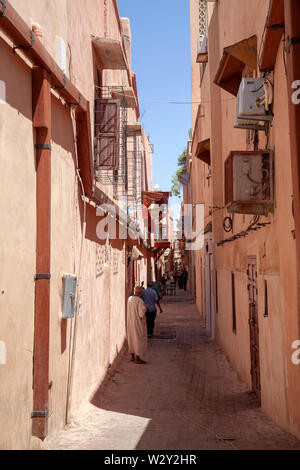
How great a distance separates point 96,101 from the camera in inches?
376

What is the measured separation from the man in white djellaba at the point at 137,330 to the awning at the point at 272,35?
659cm

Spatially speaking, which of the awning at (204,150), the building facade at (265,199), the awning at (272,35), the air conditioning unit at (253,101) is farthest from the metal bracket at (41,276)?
the awning at (204,150)

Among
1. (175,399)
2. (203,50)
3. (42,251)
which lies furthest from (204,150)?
(42,251)

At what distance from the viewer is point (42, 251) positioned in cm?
484

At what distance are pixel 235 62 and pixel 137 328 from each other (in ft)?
19.6

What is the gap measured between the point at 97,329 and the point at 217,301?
5.96m

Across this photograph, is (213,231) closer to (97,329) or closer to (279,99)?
(97,329)

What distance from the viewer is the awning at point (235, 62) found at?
7566mm

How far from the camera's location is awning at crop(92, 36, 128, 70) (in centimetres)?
918

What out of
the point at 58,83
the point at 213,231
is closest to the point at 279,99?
the point at 58,83

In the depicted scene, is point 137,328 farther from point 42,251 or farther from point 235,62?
point 42,251

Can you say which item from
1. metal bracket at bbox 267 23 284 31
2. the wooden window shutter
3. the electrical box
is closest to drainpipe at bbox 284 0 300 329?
metal bracket at bbox 267 23 284 31

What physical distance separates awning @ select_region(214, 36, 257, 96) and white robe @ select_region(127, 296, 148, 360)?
5.14 meters

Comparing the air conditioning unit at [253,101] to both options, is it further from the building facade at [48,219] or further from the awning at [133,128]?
the awning at [133,128]
